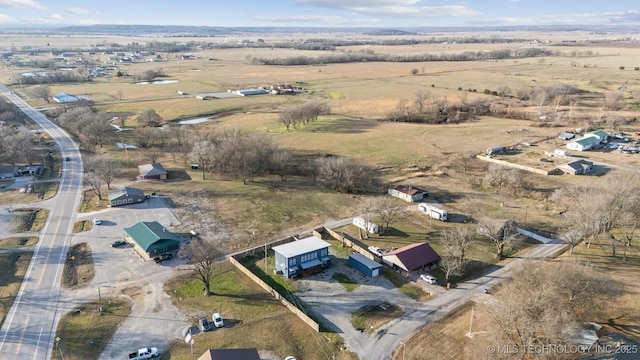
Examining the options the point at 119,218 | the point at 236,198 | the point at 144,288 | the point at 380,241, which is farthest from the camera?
the point at 236,198

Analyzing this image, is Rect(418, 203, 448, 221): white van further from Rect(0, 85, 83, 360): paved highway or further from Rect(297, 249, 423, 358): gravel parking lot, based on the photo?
Rect(0, 85, 83, 360): paved highway

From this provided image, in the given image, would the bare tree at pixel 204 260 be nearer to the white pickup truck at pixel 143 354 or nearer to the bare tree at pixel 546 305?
the white pickup truck at pixel 143 354

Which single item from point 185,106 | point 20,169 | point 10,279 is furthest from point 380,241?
point 185,106

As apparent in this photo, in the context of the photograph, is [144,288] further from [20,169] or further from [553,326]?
[20,169]

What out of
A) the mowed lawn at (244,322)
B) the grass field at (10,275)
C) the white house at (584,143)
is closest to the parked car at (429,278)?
the mowed lawn at (244,322)

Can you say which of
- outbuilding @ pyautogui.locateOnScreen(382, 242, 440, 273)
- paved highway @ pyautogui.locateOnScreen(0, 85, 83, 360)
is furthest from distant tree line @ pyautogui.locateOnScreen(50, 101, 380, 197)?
outbuilding @ pyautogui.locateOnScreen(382, 242, 440, 273)

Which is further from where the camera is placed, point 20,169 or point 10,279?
point 20,169

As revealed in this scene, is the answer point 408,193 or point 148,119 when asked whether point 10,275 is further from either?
point 148,119

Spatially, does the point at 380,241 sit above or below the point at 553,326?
below
